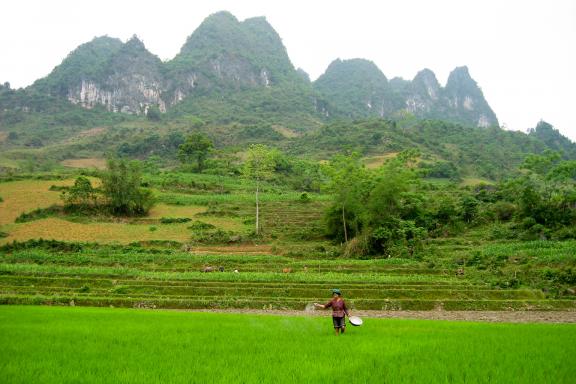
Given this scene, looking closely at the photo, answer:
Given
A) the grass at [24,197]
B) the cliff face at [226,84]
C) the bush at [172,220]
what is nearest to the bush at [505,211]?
the bush at [172,220]

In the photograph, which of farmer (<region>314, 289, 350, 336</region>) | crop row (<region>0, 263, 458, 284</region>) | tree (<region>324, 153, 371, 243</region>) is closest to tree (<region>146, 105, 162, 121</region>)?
tree (<region>324, 153, 371, 243</region>)

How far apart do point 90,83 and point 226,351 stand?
15968 cm

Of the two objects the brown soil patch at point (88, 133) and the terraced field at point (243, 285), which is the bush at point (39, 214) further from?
the brown soil patch at point (88, 133)

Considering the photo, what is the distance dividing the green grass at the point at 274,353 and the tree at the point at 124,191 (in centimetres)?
3236

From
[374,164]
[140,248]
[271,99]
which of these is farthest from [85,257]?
[271,99]

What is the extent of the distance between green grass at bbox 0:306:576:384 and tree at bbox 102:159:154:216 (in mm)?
32364

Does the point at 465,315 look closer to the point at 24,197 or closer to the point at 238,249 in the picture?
the point at 238,249

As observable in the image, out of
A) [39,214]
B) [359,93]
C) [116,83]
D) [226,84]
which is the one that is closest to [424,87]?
[359,93]

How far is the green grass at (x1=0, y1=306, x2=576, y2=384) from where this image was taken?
666 cm

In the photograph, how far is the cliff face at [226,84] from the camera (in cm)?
15038

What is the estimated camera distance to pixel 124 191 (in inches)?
1725

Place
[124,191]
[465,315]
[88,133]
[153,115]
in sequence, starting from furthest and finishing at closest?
1. [153,115]
2. [88,133]
3. [124,191]
4. [465,315]

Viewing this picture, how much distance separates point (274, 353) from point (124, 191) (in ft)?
128

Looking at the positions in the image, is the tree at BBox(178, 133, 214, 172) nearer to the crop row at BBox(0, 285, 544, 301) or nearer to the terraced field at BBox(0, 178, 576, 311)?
the terraced field at BBox(0, 178, 576, 311)
